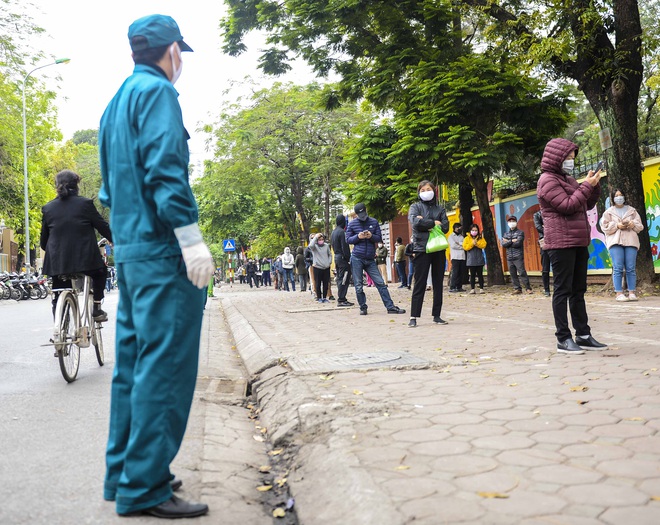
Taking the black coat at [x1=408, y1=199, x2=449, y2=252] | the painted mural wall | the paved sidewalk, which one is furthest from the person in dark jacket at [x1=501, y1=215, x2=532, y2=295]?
the paved sidewalk

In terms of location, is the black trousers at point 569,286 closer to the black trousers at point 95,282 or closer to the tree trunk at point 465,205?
the black trousers at point 95,282

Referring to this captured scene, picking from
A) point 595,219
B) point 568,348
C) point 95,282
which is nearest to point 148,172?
point 95,282

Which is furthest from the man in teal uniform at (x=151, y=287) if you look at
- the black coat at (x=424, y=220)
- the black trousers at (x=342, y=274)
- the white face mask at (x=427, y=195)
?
the black trousers at (x=342, y=274)

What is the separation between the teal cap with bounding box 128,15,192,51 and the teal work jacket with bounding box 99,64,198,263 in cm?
15

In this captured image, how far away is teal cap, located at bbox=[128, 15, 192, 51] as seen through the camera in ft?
9.61

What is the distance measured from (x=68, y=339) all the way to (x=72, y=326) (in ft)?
0.54

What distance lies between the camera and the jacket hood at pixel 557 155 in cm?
641

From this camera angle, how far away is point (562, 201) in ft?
20.6

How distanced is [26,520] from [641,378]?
3973mm

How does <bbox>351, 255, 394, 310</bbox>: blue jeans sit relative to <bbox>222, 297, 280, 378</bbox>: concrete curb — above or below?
above

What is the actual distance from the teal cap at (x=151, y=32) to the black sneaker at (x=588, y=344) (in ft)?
16.2

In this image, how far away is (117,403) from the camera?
9.45ft

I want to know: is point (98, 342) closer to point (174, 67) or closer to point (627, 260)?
point (174, 67)

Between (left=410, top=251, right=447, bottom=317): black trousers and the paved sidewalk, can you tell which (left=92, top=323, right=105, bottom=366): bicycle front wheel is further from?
(left=410, top=251, right=447, bottom=317): black trousers
